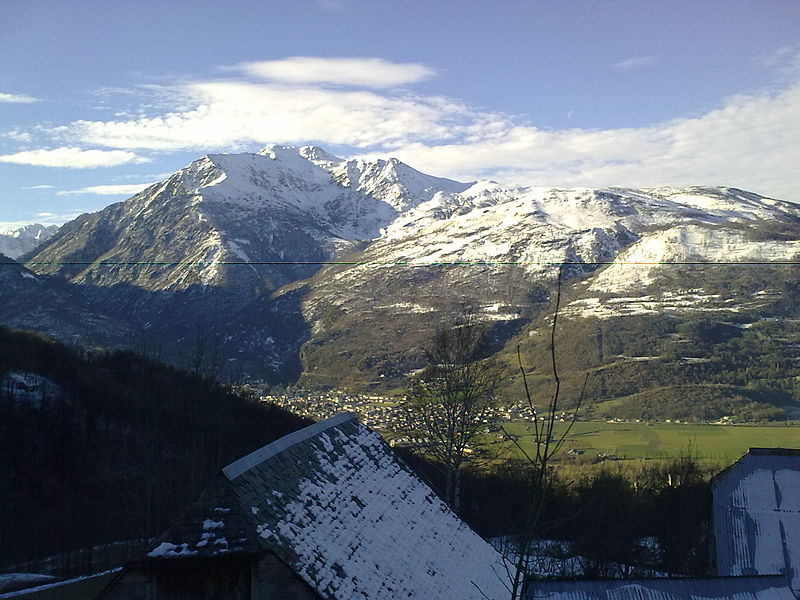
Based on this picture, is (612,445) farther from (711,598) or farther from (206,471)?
(711,598)

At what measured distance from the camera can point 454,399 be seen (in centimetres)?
2842

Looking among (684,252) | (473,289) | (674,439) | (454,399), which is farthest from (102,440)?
(684,252)

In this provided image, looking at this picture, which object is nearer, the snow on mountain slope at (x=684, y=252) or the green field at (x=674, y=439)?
the green field at (x=674, y=439)

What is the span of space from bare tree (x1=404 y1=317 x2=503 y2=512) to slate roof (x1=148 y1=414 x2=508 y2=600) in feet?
34.2

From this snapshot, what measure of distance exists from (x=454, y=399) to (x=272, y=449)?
15.7 metres

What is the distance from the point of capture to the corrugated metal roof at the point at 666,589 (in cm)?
1280

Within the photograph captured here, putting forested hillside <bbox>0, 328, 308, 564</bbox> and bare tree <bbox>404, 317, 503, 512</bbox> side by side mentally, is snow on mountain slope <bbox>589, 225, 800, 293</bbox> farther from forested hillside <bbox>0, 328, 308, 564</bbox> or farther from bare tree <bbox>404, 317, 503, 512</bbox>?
bare tree <bbox>404, 317, 503, 512</bbox>

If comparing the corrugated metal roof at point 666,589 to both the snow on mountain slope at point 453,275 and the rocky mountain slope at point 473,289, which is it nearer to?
the rocky mountain slope at point 473,289

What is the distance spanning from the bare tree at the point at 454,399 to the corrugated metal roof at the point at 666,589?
49.9 ft

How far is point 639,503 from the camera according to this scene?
36969 millimetres

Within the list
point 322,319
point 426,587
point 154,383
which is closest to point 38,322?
point 322,319

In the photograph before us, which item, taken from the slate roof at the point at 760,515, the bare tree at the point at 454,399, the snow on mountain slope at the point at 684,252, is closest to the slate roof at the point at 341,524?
the slate roof at the point at 760,515

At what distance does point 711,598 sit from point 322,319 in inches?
5274

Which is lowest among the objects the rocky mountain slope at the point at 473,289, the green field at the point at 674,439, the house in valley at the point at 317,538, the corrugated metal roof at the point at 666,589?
the green field at the point at 674,439
